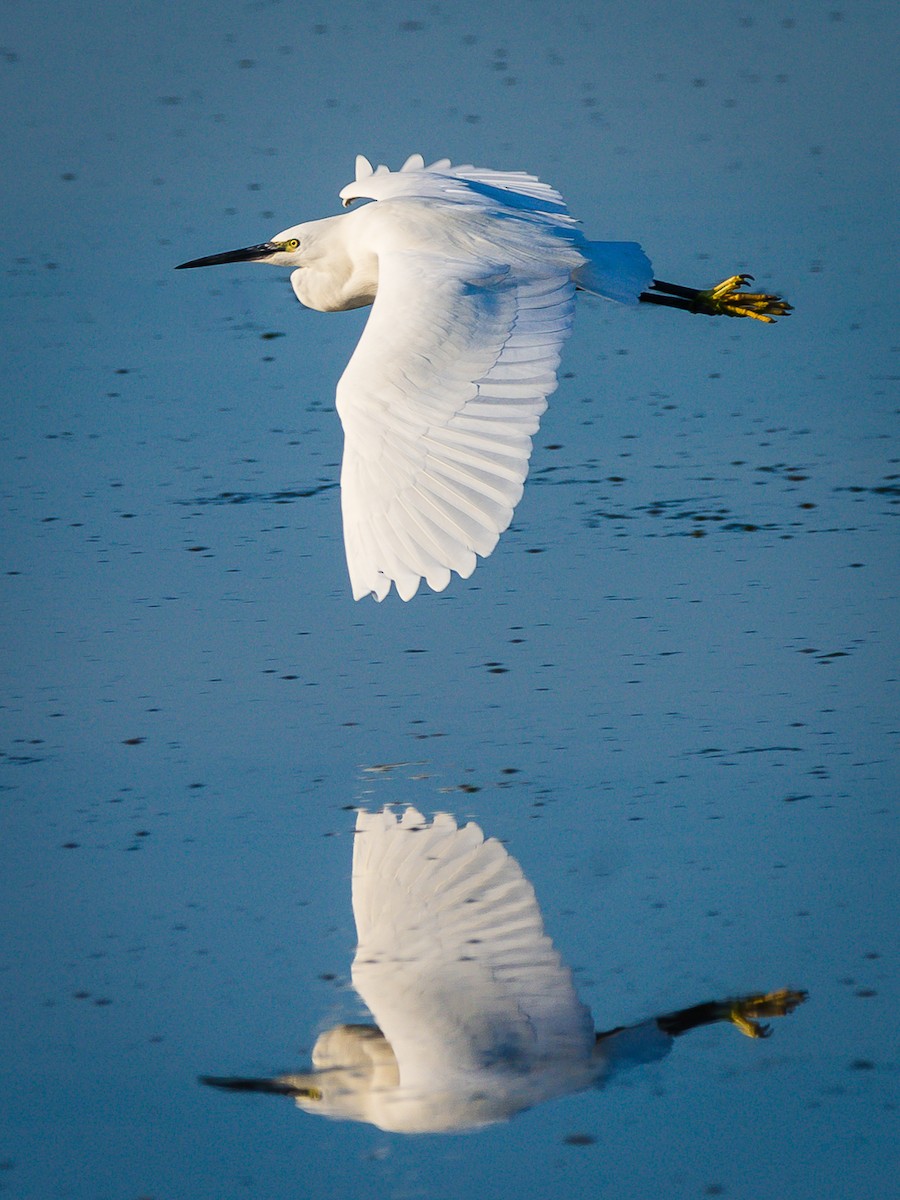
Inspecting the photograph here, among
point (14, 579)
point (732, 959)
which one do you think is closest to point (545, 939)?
point (732, 959)

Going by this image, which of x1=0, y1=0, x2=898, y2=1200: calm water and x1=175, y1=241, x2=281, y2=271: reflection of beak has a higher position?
x1=175, y1=241, x2=281, y2=271: reflection of beak

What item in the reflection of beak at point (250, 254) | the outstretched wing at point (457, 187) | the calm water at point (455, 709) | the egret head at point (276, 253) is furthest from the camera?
the reflection of beak at point (250, 254)

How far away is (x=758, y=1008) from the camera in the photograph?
4359 mm

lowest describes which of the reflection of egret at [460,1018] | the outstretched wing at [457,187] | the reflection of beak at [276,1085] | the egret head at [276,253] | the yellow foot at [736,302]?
the reflection of beak at [276,1085]

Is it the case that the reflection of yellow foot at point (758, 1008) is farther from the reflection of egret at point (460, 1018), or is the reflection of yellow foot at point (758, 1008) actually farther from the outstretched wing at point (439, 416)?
the outstretched wing at point (439, 416)

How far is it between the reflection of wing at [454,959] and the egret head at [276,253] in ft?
8.99

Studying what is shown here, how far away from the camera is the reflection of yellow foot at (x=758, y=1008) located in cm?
430

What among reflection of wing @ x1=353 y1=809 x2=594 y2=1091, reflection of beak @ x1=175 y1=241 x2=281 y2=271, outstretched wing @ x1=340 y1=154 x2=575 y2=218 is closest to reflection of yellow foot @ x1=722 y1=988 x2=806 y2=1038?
reflection of wing @ x1=353 y1=809 x2=594 y2=1091

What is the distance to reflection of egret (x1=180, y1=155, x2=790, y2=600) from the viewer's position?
15.8 ft

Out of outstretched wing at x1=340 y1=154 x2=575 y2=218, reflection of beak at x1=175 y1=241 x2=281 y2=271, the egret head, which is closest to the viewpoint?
outstretched wing at x1=340 y1=154 x2=575 y2=218

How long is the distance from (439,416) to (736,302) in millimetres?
2708

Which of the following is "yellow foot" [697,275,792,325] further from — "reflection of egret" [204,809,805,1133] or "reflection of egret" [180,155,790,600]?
"reflection of egret" [204,809,805,1133]

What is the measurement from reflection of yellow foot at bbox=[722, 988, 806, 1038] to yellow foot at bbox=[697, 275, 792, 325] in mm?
3616

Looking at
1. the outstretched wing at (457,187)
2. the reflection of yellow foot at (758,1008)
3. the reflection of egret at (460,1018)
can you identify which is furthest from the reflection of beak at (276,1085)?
the outstretched wing at (457,187)
